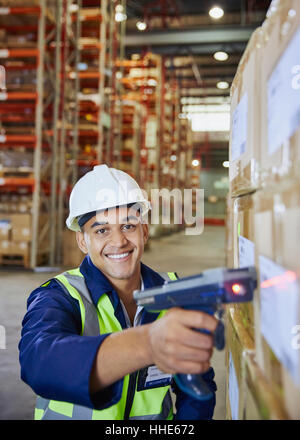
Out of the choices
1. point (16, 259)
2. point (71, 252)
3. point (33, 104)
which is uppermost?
point (33, 104)

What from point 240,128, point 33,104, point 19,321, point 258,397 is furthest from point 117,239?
point 33,104

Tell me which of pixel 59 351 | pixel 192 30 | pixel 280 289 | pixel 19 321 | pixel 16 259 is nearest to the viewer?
pixel 280 289

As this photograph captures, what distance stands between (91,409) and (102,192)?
0.79 m

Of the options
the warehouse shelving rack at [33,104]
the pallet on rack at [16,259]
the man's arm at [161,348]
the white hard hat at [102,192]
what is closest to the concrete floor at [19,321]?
the pallet on rack at [16,259]

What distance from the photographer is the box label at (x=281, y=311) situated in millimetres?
778

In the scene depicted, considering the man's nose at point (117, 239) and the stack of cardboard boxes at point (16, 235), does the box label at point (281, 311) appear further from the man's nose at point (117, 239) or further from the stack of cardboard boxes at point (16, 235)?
the stack of cardboard boxes at point (16, 235)

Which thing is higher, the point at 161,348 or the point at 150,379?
the point at 161,348

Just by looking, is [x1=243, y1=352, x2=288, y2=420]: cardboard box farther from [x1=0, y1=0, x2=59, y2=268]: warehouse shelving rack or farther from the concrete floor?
[x1=0, y1=0, x2=59, y2=268]: warehouse shelving rack

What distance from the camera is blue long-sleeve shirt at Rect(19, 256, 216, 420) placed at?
111 centimetres

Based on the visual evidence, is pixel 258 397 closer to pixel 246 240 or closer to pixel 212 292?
pixel 212 292

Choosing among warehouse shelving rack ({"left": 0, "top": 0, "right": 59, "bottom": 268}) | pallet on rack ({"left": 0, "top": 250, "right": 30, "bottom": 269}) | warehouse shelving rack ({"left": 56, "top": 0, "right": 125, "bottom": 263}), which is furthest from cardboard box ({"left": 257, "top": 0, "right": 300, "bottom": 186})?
warehouse shelving rack ({"left": 56, "top": 0, "right": 125, "bottom": 263})

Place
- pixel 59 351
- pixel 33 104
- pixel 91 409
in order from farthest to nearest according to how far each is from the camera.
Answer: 1. pixel 33 104
2. pixel 91 409
3. pixel 59 351

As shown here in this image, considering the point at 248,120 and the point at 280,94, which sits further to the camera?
the point at 248,120

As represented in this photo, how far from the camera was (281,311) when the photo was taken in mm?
840
